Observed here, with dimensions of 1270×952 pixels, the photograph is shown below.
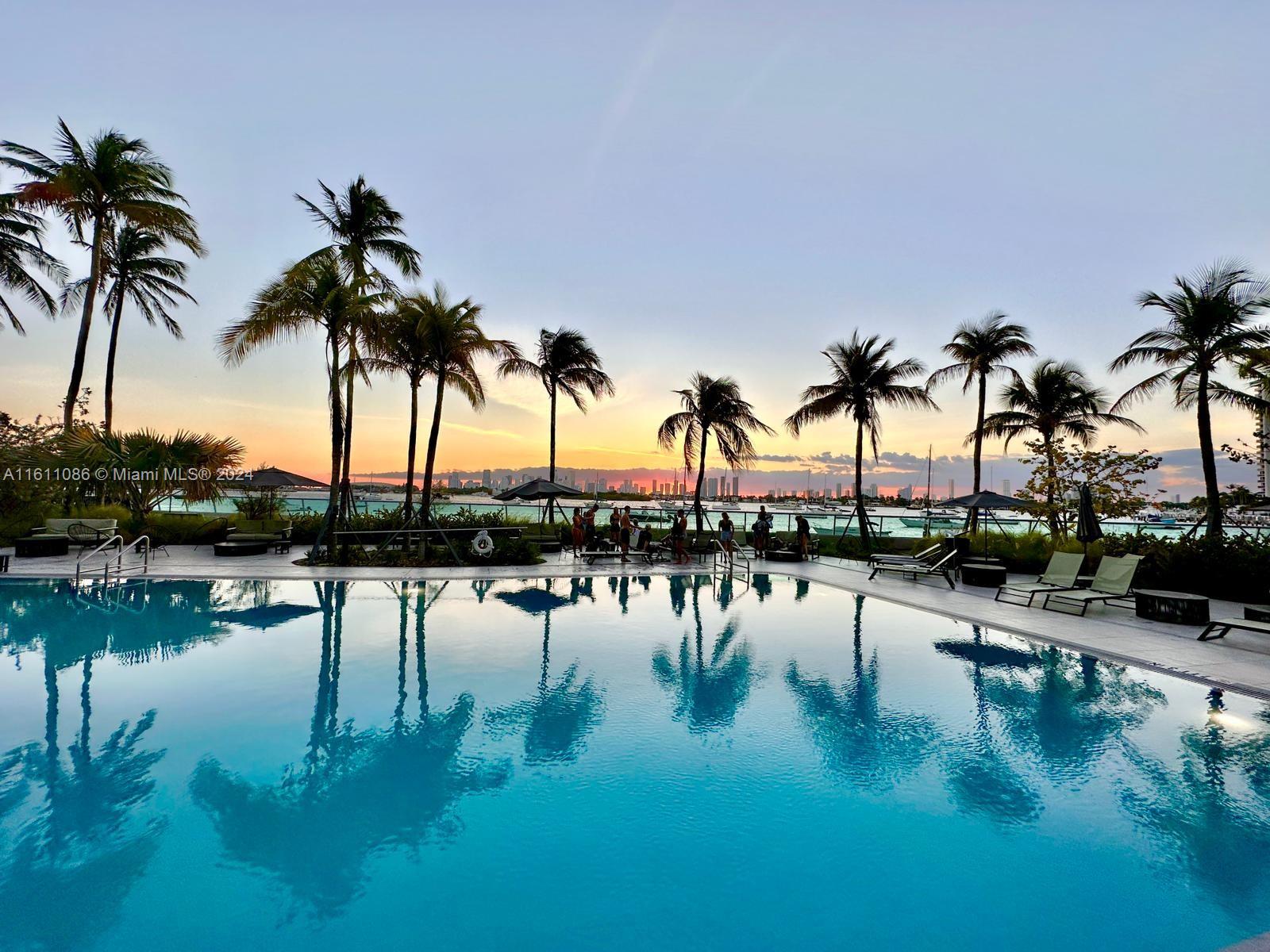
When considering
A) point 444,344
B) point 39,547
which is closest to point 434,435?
point 444,344

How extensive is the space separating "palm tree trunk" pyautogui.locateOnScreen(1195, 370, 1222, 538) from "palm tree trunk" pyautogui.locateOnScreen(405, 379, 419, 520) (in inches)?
839

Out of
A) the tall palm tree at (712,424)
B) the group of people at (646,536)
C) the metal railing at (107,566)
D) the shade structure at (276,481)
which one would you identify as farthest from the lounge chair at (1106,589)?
the shade structure at (276,481)

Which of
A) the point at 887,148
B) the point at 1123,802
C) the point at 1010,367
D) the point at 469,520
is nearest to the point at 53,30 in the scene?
the point at 469,520

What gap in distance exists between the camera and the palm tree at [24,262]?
63.1 ft

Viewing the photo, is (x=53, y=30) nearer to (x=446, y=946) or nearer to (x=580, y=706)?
(x=580, y=706)

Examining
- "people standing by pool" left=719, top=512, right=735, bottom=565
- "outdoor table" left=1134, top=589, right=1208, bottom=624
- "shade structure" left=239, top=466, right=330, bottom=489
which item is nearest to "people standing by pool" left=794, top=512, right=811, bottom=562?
"people standing by pool" left=719, top=512, right=735, bottom=565

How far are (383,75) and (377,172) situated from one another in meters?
7.40

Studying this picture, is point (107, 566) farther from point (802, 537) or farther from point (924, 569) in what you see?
point (924, 569)

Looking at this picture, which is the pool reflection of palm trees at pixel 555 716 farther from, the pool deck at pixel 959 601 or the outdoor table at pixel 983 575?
the outdoor table at pixel 983 575

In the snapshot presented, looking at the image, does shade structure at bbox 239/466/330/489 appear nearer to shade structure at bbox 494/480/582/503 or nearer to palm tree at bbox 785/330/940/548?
shade structure at bbox 494/480/582/503

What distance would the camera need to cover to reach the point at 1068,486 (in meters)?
16.7

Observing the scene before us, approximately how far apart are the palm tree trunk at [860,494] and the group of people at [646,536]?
6.79ft

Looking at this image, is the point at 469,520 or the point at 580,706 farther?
the point at 469,520

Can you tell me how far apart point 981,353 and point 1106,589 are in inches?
545
